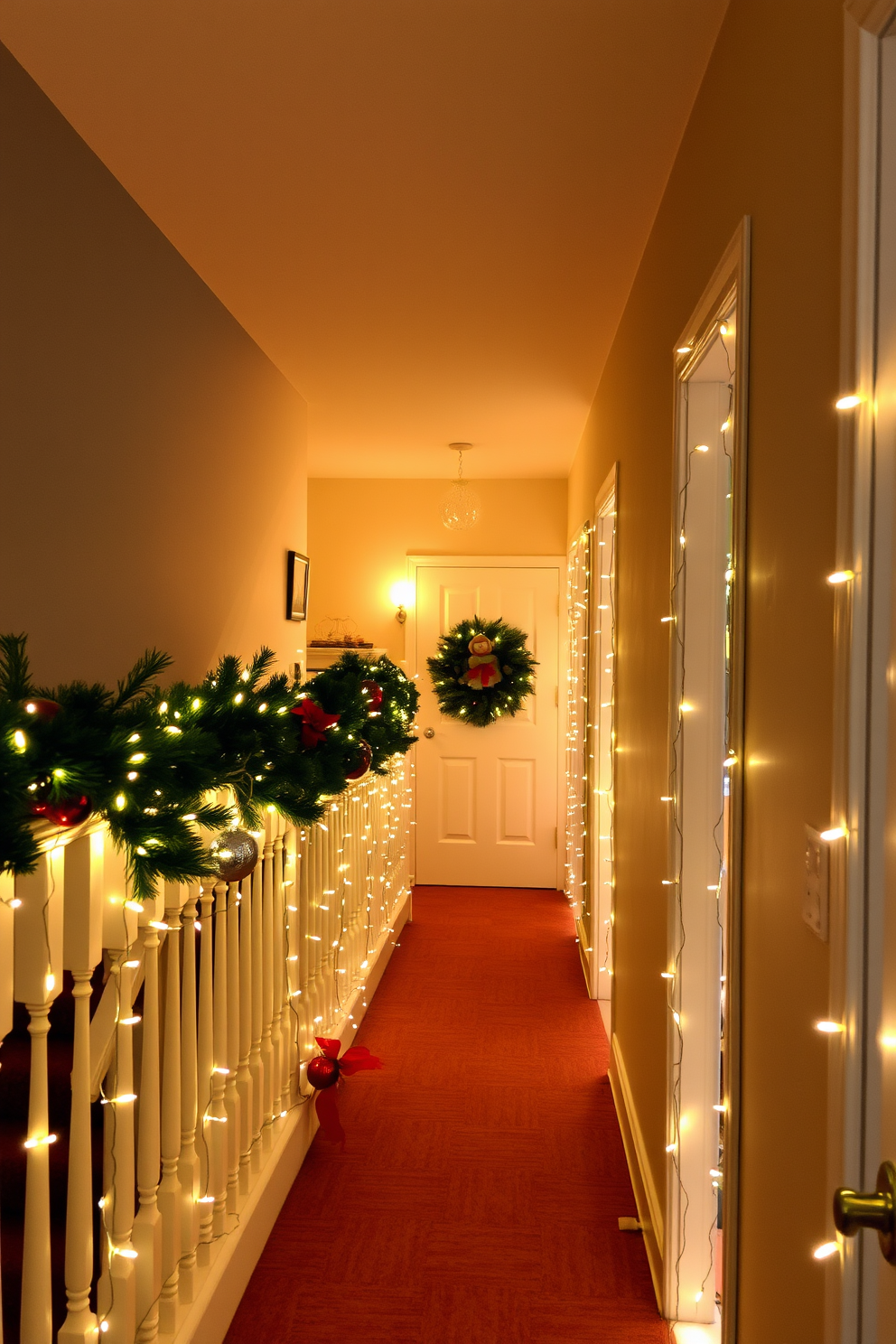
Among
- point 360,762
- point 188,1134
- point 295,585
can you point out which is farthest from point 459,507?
point 188,1134

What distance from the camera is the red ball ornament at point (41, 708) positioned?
137cm

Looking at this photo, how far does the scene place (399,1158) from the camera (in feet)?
9.67

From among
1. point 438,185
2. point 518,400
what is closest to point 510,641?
point 518,400

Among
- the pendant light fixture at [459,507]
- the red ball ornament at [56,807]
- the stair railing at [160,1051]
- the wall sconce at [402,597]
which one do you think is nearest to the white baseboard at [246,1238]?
the stair railing at [160,1051]

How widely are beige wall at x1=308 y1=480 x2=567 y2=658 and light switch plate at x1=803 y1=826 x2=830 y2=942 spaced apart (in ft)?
17.7

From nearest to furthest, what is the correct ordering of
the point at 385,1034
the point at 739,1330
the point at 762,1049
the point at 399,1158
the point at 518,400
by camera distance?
the point at 762,1049
the point at 739,1330
the point at 399,1158
the point at 385,1034
the point at 518,400

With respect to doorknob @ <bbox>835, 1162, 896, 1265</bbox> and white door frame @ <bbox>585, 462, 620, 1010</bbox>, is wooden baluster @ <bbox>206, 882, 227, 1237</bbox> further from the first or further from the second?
white door frame @ <bbox>585, 462, 620, 1010</bbox>

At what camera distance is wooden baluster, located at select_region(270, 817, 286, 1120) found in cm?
256

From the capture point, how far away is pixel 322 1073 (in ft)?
9.26

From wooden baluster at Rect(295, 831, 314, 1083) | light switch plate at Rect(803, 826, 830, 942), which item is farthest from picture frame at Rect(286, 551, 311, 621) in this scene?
light switch plate at Rect(803, 826, 830, 942)

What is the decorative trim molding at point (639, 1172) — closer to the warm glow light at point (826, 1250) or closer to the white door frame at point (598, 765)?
the white door frame at point (598, 765)

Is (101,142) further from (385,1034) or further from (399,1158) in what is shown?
Answer: (385,1034)

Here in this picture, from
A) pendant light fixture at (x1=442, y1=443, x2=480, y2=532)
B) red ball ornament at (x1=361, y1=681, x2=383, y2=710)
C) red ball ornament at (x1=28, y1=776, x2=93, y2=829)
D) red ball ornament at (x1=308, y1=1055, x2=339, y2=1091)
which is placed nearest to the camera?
red ball ornament at (x1=28, y1=776, x2=93, y2=829)

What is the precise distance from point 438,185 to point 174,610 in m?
1.45
